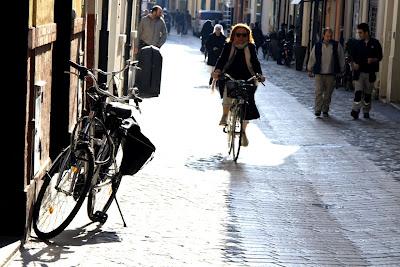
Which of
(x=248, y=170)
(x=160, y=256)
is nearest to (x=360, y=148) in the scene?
(x=248, y=170)

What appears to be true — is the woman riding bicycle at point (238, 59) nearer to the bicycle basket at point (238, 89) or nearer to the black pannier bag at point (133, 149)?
the bicycle basket at point (238, 89)

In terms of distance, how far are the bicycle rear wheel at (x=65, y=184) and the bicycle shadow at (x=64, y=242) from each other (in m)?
0.10

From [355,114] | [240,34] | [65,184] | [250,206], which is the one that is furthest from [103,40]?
[65,184]

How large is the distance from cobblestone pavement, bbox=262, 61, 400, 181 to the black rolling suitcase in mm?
2981

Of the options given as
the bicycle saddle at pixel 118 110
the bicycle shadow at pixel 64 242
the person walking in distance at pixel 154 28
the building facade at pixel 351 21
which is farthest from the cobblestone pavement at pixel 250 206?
the person walking in distance at pixel 154 28

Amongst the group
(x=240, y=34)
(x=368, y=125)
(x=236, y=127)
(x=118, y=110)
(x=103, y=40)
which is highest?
(x=240, y=34)

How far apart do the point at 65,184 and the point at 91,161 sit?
0.89ft

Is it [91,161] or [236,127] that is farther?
[236,127]

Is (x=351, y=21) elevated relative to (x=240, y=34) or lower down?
lower down

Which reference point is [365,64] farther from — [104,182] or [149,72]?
[104,182]

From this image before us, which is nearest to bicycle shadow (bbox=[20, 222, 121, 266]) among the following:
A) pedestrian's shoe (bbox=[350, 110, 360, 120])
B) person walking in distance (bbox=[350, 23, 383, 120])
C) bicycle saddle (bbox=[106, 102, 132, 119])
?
bicycle saddle (bbox=[106, 102, 132, 119])

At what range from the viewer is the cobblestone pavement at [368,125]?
15453mm

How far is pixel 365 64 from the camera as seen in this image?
70.1ft

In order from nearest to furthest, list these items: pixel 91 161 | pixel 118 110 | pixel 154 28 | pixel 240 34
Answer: pixel 91 161
pixel 118 110
pixel 240 34
pixel 154 28
